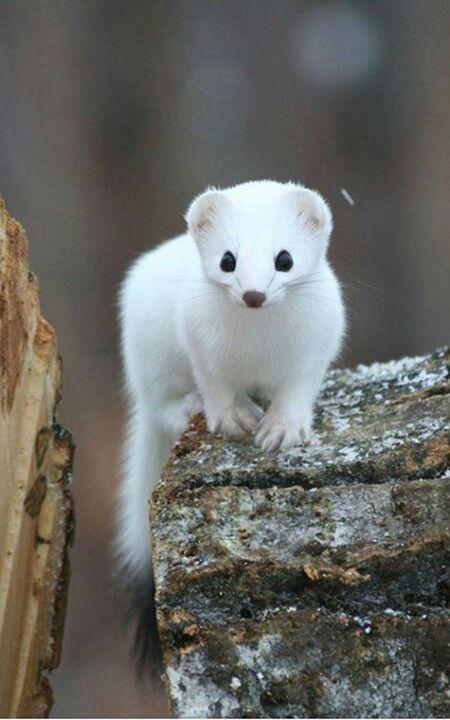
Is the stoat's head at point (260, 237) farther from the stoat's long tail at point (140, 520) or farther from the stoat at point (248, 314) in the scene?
the stoat's long tail at point (140, 520)

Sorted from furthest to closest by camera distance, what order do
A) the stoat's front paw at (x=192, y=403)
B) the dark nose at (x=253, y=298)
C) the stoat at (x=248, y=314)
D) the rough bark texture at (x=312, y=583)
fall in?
the stoat's front paw at (x=192, y=403), the stoat at (x=248, y=314), the dark nose at (x=253, y=298), the rough bark texture at (x=312, y=583)

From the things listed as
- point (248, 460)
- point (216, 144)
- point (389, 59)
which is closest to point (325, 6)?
point (389, 59)

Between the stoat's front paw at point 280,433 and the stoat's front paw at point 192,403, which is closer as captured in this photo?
the stoat's front paw at point 280,433

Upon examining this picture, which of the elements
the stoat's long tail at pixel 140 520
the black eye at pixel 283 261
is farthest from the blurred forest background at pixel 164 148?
the black eye at pixel 283 261

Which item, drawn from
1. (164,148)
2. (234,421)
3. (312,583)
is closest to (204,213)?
(234,421)

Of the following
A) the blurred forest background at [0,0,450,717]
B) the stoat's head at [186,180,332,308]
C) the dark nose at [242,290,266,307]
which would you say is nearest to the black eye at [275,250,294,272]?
the stoat's head at [186,180,332,308]

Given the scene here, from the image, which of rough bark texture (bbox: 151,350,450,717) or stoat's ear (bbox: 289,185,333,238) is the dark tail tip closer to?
rough bark texture (bbox: 151,350,450,717)
